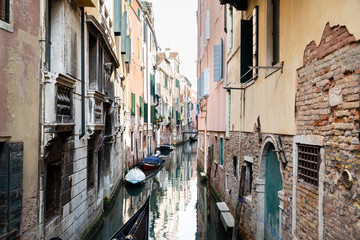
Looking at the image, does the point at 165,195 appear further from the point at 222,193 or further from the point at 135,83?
the point at 135,83

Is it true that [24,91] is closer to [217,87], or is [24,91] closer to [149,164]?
[217,87]

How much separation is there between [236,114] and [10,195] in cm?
626

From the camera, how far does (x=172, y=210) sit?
1212 cm

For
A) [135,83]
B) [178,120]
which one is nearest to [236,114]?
[135,83]

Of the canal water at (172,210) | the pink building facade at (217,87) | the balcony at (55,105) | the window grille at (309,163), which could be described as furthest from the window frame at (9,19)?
the pink building facade at (217,87)

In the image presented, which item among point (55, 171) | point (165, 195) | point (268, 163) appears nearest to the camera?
point (55, 171)

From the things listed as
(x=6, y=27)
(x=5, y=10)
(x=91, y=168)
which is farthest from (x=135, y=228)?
(x=5, y=10)

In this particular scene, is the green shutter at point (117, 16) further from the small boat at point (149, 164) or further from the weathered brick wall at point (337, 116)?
the small boat at point (149, 164)

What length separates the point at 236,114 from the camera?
9344 mm

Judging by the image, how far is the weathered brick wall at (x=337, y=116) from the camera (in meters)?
3.21

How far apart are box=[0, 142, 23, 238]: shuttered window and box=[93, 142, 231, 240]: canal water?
4396 millimetres

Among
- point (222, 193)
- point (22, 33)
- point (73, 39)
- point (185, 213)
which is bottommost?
point (185, 213)

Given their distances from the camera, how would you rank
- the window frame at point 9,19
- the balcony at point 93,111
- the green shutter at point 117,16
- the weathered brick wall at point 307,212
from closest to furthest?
1. the weathered brick wall at point 307,212
2. the window frame at point 9,19
3. the balcony at point 93,111
4. the green shutter at point 117,16

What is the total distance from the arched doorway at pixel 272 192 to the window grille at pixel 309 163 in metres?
0.96
